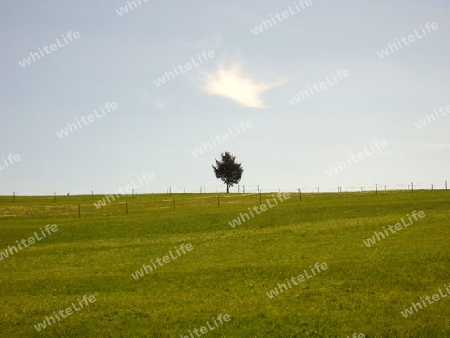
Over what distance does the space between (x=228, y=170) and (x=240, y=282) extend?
113 m

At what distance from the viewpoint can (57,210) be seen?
72.7 meters

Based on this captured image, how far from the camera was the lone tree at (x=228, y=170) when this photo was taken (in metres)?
134

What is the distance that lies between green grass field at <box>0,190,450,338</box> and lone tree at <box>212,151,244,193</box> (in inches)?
3614

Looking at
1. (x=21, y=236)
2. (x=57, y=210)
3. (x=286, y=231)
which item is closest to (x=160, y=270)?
(x=286, y=231)

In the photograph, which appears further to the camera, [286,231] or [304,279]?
[286,231]

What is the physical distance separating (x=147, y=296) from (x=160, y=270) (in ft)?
19.0

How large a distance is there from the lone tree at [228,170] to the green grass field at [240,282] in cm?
9178

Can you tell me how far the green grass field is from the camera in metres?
15.2

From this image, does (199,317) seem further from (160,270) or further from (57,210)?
(57,210)

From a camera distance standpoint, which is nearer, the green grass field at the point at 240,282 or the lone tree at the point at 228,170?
the green grass field at the point at 240,282

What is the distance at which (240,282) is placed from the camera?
21.5 meters

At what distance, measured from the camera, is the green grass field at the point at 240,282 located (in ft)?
50.0

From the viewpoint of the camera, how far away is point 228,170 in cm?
13438

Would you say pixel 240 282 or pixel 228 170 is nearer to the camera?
pixel 240 282
